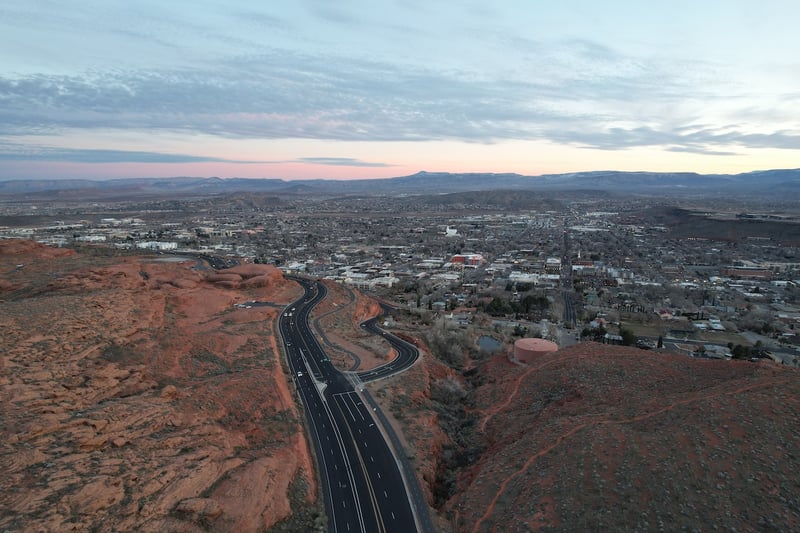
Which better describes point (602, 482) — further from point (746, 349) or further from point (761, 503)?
point (746, 349)

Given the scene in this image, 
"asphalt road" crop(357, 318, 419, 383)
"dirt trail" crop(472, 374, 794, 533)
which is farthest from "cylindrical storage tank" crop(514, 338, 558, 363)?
"dirt trail" crop(472, 374, 794, 533)

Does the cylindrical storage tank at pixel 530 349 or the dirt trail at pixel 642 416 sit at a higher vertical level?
the dirt trail at pixel 642 416

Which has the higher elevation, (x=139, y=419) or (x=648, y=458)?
(x=139, y=419)

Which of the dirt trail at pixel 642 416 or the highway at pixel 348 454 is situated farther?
the dirt trail at pixel 642 416

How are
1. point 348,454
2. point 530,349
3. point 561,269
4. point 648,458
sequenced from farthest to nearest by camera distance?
point 561,269, point 530,349, point 348,454, point 648,458

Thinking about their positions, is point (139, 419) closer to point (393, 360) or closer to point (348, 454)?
point (348, 454)

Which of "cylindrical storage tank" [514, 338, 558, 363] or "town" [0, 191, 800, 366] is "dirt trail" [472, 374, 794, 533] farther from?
"town" [0, 191, 800, 366]

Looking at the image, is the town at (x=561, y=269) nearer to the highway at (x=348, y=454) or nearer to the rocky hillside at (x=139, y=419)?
the highway at (x=348, y=454)

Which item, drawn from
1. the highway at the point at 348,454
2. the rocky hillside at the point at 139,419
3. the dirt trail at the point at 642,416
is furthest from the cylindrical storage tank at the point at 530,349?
the rocky hillside at the point at 139,419

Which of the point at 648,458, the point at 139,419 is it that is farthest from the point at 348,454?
the point at 648,458
